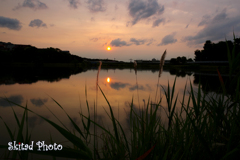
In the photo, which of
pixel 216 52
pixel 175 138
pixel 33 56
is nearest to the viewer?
pixel 175 138

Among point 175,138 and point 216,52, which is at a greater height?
point 216,52

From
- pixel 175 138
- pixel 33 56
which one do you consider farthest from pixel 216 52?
pixel 33 56

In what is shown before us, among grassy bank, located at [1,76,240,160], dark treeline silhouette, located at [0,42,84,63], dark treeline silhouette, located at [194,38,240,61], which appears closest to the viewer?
grassy bank, located at [1,76,240,160]

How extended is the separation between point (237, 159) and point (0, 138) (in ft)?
18.6

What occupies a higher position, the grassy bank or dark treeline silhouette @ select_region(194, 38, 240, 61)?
dark treeline silhouette @ select_region(194, 38, 240, 61)

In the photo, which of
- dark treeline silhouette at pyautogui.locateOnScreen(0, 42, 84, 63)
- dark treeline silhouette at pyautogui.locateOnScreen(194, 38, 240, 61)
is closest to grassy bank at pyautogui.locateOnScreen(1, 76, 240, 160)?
dark treeline silhouette at pyautogui.locateOnScreen(194, 38, 240, 61)

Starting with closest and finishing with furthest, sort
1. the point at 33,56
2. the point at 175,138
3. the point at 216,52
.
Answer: the point at 175,138
the point at 216,52
the point at 33,56

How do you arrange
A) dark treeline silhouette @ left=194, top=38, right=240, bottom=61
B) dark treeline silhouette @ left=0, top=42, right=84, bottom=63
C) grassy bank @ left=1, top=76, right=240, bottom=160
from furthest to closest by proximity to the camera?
1. dark treeline silhouette @ left=0, top=42, right=84, bottom=63
2. dark treeline silhouette @ left=194, top=38, right=240, bottom=61
3. grassy bank @ left=1, top=76, right=240, bottom=160

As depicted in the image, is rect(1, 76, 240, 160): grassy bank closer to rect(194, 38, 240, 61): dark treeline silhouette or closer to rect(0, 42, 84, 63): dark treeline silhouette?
rect(194, 38, 240, 61): dark treeline silhouette

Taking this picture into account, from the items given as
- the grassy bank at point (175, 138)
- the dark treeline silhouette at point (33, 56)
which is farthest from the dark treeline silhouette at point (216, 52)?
the grassy bank at point (175, 138)

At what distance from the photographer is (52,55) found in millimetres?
70688

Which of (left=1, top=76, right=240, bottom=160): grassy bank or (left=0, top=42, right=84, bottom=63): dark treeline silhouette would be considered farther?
(left=0, top=42, right=84, bottom=63): dark treeline silhouette

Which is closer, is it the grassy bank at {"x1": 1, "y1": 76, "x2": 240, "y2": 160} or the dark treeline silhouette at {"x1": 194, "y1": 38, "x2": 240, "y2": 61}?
the grassy bank at {"x1": 1, "y1": 76, "x2": 240, "y2": 160}

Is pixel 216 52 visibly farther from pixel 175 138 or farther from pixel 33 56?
pixel 33 56
